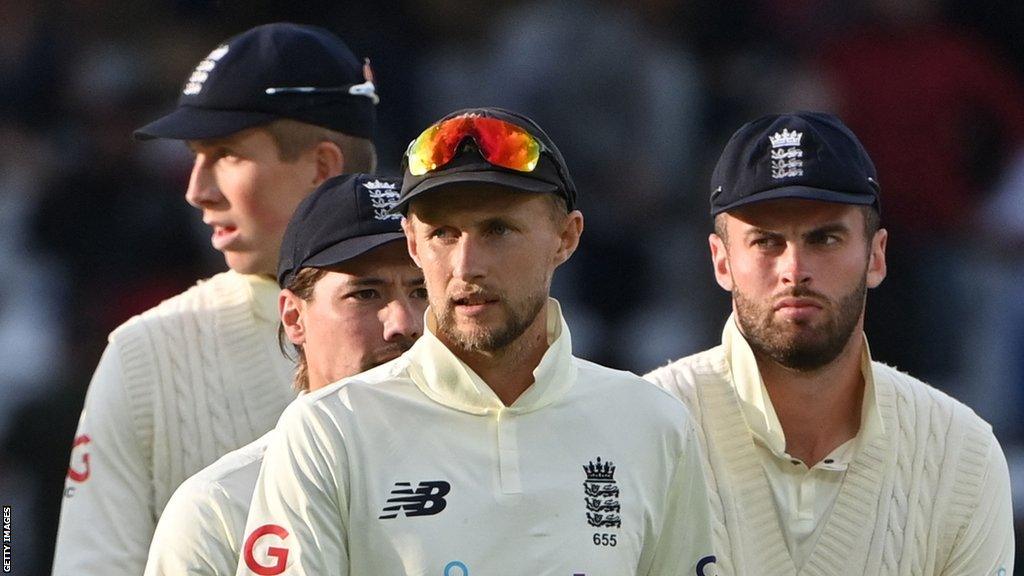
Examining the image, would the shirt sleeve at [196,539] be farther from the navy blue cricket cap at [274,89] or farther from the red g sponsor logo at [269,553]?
the navy blue cricket cap at [274,89]

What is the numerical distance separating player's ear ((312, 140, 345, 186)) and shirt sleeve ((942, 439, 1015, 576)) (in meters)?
1.73

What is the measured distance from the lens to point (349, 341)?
3.99 meters

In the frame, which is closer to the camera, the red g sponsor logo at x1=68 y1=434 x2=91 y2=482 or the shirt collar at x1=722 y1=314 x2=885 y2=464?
the shirt collar at x1=722 y1=314 x2=885 y2=464

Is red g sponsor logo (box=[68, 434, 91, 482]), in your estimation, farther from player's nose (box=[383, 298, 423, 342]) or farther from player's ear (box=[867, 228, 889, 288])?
player's ear (box=[867, 228, 889, 288])

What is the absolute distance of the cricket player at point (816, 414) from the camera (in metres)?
4.21

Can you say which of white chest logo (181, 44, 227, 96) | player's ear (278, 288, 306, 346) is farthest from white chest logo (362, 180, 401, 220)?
white chest logo (181, 44, 227, 96)

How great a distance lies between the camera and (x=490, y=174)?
3.33 meters

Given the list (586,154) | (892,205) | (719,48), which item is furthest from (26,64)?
(892,205)

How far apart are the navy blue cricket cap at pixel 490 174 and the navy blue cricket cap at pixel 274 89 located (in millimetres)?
1529

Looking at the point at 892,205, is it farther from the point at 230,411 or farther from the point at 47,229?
the point at 230,411

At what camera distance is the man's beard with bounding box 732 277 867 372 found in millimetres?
4238

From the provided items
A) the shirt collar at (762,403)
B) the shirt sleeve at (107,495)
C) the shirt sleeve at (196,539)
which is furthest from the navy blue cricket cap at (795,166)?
the shirt sleeve at (107,495)

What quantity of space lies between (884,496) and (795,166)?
2.39 ft

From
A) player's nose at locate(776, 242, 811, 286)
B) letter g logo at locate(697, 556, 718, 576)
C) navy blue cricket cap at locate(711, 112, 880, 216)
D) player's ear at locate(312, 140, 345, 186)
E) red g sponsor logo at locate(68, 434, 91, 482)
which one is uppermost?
player's ear at locate(312, 140, 345, 186)
